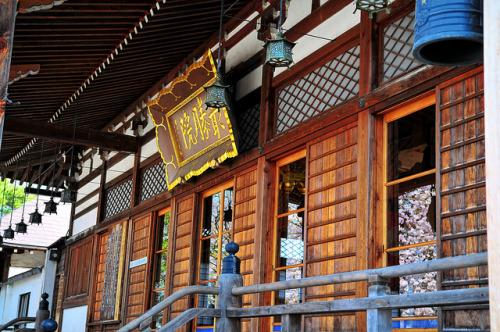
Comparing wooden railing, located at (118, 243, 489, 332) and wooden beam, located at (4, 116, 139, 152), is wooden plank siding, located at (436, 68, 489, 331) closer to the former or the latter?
wooden railing, located at (118, 243, 489, 332)

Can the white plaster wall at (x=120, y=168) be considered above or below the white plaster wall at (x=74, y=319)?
above

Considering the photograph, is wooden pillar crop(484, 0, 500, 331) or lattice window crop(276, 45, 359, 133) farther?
lattice window crop(276, 45, 359, 133)

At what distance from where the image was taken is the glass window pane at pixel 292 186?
7.20m

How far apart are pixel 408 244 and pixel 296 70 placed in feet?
8.44

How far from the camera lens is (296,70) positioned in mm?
7402

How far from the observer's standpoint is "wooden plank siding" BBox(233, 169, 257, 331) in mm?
7541

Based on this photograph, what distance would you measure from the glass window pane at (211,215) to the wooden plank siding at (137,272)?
1829 mm

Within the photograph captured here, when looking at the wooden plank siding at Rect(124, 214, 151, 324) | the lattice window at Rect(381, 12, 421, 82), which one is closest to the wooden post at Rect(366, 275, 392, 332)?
the lattice window at Rect(381, 12, 421, 82)

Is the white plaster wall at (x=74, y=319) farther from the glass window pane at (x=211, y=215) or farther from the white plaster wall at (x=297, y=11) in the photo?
the white plaster wall at (x=297, y=11)

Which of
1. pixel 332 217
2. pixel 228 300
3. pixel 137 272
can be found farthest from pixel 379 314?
pixel 137 272

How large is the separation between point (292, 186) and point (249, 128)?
122 cm

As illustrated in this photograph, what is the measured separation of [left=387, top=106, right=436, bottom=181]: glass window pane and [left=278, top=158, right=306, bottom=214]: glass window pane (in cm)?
139

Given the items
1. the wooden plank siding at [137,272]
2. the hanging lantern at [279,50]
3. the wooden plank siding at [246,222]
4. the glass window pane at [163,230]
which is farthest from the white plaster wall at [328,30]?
the wooden plank siding at [137,272]

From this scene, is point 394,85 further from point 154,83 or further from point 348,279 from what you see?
point 154,83
